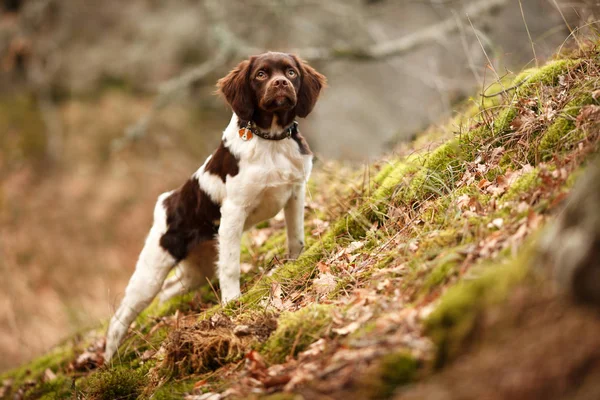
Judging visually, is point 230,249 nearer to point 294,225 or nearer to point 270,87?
point 294,225

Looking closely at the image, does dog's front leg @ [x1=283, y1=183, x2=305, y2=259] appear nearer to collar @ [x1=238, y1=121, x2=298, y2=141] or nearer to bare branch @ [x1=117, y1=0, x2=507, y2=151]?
collar @ [x1=238, y1=121, x2=298, y2=141]

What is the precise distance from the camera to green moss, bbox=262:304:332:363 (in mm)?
2855

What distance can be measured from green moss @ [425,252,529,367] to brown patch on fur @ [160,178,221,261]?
8.58 ft

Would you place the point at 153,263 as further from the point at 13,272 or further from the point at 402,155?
the point at 13,272

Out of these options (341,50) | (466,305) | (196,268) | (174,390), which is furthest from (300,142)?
(341,50)

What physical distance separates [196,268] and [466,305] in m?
3.25

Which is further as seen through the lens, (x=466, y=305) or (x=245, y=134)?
(x=245, y=134)

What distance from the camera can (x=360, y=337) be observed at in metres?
2.53

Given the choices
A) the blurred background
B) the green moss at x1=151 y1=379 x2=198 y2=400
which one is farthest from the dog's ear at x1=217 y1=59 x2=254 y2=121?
the blurred background

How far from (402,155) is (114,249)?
24.6 ft

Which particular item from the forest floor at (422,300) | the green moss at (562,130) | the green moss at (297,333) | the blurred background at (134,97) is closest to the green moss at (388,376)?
the forest floor at (422,300)

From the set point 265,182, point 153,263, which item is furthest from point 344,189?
point 153,263

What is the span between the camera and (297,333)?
2.90 metres

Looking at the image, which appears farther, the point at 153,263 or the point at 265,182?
the point at 153,263
